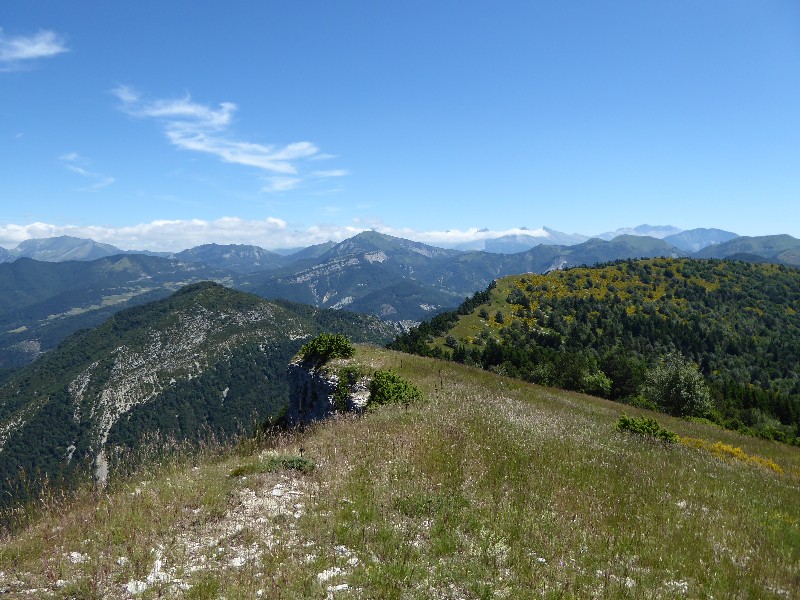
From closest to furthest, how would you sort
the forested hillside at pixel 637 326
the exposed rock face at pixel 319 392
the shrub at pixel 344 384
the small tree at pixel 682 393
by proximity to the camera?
the exposed rock face at pixel 319 392 < the shrub at pixel 344 384 < the small tree at pixel 682 393 < the forested hillside at pixel 637 326

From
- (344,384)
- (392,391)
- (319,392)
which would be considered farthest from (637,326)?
(392,391)

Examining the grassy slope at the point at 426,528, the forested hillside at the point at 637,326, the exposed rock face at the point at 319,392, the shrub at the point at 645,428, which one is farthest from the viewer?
the forested hillside at the point at 637,326

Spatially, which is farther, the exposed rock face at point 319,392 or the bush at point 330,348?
the bush at point 330,348

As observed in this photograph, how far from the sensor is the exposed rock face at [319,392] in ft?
80.5

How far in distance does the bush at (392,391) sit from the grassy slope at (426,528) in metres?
7.33

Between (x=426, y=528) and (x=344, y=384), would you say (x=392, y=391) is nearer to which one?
(x=344, y=384)

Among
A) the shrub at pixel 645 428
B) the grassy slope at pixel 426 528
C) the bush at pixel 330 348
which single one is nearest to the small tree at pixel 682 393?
the shrub at pixel 645 428

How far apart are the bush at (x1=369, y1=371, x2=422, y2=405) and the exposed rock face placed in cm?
97

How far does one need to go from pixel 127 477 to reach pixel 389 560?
23.8 ft

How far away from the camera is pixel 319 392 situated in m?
29.0

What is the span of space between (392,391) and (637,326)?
12049 centimetres

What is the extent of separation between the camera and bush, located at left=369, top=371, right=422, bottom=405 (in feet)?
66.0

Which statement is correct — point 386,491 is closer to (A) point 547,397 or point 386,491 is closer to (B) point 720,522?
(B) point 720,522

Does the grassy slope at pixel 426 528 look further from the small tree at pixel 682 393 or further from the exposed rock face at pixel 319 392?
the small tree at pixel 682 393
